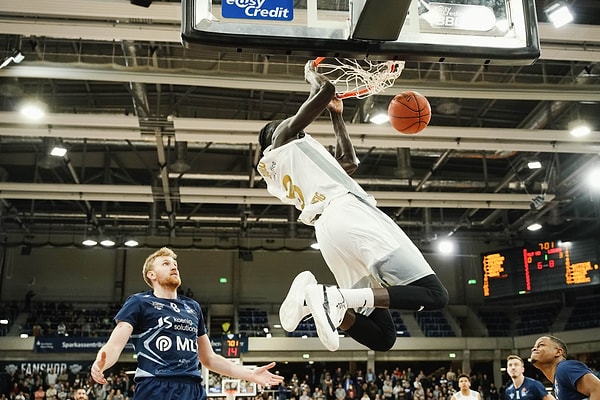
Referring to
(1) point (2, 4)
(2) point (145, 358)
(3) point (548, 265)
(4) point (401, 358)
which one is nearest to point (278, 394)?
→ (4) point (401, 358)

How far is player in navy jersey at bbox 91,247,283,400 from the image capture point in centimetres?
362

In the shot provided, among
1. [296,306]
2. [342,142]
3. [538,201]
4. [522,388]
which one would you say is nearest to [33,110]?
[342,142]

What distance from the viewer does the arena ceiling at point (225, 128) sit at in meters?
11.2

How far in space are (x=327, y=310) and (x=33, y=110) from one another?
1045 cm

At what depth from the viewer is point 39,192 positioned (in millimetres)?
17734

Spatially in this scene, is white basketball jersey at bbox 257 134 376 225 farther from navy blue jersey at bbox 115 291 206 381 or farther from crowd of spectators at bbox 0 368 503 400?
crowd of spectators at bbox 0 368 503 400

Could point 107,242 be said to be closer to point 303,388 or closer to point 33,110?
point 303,388

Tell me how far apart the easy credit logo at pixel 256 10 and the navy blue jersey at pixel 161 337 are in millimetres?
1702

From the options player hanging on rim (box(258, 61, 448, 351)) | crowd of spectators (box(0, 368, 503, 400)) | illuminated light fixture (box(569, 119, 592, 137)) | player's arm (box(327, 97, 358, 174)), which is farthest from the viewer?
crowd of spectators (box(0, 368, 503, 400))

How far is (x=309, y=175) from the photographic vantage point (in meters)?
3.83

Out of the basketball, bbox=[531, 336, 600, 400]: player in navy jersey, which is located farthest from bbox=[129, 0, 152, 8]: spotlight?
bbox=[531, 336, 600, 400]: player in navy jersey

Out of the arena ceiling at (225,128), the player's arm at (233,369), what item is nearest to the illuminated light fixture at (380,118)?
the arena ceiling at (225,128)

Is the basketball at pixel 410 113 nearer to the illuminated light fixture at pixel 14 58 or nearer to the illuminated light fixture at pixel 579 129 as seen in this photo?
the illuminated light fixture at pixel 14 58

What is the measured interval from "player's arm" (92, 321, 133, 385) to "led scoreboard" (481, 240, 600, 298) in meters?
17.0
